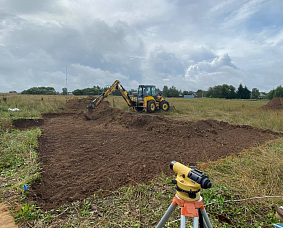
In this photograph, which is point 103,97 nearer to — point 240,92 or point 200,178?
point 200,178

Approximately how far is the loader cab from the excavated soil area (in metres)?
5.21

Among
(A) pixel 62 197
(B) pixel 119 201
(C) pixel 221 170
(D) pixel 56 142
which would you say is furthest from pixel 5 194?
(C) pixel 221 170

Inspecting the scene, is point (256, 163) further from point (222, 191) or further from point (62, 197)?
point (62, 197)

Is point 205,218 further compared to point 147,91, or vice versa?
point 147,91

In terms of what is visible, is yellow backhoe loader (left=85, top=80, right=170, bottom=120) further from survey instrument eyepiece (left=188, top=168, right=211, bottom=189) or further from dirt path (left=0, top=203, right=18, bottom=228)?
survey instrument eyepiece (left=188, top=168, right=211, bottom=189)

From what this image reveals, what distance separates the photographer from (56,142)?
603 centimetres

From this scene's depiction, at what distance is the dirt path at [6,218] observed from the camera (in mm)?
2266

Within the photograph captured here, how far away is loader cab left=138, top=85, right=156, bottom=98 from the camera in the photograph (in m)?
14.1

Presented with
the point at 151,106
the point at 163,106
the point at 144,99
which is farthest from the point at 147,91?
the point at 163,106

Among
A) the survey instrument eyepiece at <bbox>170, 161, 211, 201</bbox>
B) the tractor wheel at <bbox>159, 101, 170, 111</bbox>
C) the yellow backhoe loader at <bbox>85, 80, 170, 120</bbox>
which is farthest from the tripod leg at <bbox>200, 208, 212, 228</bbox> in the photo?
the tractor wheel at <bbox>159, 101, 170, 111</bbox>

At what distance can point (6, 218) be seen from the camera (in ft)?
7.86

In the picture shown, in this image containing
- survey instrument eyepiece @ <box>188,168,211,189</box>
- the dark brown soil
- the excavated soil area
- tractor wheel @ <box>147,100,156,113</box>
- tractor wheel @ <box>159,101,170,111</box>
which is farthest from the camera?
tractor wheel @ <box>159,101,170,111</box>

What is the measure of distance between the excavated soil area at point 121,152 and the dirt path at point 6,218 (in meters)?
0.40

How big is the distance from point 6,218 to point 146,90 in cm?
1237
